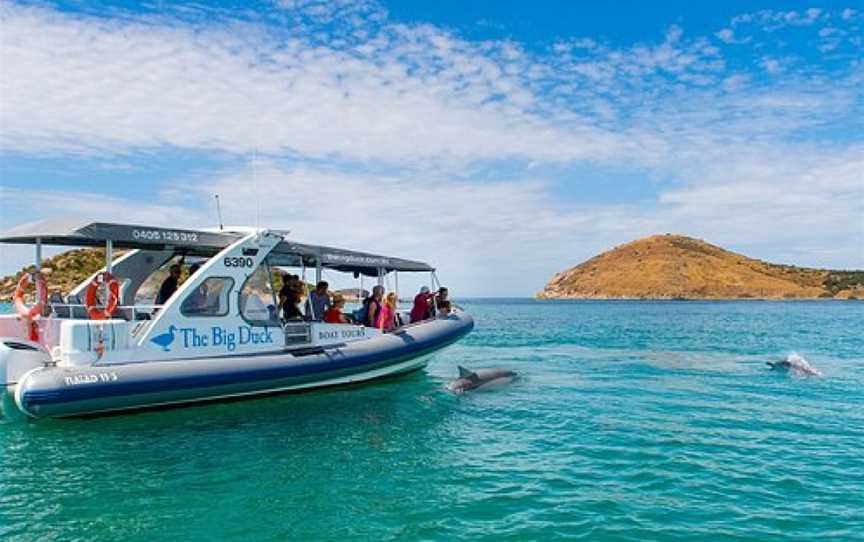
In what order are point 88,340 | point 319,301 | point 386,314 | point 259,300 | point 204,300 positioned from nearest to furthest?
point 88,340
point 204,300
point 259,300
point 319,301
point 386,314

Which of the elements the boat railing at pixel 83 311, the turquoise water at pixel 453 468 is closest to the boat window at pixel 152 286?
the boat railing at pixel 83 311

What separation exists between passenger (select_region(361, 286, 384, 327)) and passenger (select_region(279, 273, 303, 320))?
7.47 ft

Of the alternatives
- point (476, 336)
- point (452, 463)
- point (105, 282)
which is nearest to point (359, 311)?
point (105, 282)

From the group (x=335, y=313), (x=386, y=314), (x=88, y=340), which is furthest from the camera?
(x=386, y=314)

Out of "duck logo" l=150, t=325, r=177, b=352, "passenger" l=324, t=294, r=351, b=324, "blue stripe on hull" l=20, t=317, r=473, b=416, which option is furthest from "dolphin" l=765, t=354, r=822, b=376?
"duck logo" l=150, t=325, r=177, b=352

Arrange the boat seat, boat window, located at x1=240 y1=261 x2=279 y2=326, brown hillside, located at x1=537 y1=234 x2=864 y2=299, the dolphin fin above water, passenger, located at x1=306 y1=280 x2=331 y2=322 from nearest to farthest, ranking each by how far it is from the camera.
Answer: the boat seat
boat window, located at x1=240 y1=261 x2=279 y2=326
passenger, located at x1=306 y1=280 x2=331 y2=322
the dolphin fin above water
brown hillside, located at x1=537 y1=234 x2=864 y2=299

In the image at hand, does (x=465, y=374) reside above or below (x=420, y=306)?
below

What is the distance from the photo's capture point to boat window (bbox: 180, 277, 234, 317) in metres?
12.1

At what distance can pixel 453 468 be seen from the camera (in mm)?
8906

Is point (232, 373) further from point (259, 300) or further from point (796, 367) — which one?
point (796, 367)

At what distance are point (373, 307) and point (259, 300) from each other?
372 cm

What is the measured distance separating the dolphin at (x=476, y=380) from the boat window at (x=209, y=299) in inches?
213

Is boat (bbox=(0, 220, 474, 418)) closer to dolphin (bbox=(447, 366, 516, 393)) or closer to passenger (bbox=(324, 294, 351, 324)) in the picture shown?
passenger (bbox=(324, 294, 351, 324))

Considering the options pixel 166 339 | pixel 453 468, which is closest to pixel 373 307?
pixel 166 339
